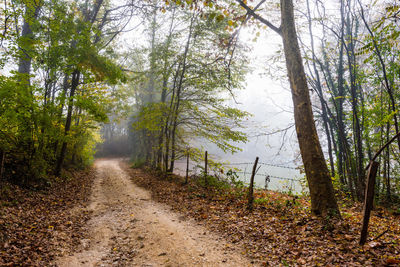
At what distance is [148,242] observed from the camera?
4.70 metres

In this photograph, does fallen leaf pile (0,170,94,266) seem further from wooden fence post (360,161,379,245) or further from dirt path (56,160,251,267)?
wooden fence post (360,161,379,245)

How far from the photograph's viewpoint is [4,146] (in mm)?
6660

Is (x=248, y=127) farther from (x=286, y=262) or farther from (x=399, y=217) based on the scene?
(x=286, y=262)

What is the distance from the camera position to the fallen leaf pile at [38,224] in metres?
3.83

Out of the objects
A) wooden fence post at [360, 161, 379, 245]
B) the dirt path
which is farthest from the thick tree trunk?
the dirt path

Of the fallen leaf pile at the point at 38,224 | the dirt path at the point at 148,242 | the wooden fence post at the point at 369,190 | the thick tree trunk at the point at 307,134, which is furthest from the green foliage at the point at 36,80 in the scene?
the wooden fence post at the point at 369,190

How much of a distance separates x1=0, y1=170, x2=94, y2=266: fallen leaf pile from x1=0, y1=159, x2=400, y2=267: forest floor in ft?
0.05

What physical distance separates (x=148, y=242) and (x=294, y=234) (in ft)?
10.8

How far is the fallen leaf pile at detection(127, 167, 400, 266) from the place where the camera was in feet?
11.4

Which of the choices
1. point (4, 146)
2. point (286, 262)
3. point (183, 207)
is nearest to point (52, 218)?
point (4, 146)

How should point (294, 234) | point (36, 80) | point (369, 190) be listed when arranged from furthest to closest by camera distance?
point (36, 80)
point (294, 234)
point (369, 190)

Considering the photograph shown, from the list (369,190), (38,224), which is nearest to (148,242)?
(38,224)

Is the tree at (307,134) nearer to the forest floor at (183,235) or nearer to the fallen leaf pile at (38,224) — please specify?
the forest floor at (183,235)

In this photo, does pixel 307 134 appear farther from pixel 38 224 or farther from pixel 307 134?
pixel 38 224
